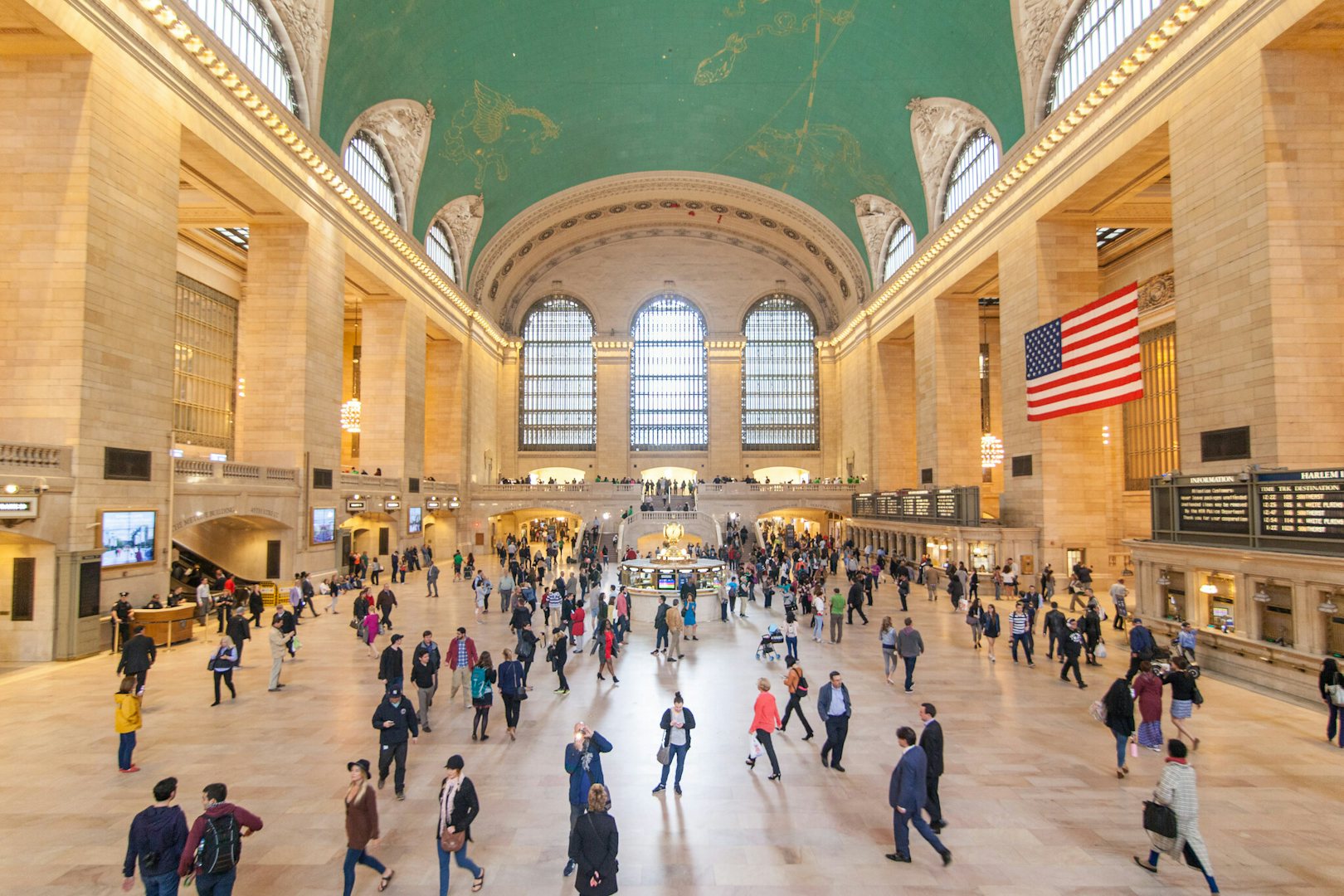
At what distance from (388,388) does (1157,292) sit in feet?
94.8

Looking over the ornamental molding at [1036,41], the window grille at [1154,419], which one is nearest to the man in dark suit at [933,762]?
the ornamental molding at [1036,41]

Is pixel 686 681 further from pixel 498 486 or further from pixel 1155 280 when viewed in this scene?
pixel 498 486


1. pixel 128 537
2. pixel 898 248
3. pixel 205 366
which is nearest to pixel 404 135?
pixel 205 366

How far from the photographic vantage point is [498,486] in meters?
36.9

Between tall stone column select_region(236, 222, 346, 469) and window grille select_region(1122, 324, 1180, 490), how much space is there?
2709 cm

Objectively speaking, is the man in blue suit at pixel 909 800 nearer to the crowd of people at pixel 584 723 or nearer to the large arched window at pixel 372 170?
the crowd of people at pixel 584 723

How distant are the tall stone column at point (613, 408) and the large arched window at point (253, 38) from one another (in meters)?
25.4

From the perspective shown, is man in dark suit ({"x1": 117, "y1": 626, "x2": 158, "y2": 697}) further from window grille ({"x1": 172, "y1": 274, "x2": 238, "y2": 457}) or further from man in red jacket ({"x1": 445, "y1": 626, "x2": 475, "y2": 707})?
window grille ({"x1": 172, "y1": 274, "x2": 238, "y2": 457})

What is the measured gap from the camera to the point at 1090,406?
17.1 m

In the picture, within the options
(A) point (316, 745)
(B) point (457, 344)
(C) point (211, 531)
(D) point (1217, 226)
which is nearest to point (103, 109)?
(C) point (211, 531)

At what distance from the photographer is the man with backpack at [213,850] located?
436 cm

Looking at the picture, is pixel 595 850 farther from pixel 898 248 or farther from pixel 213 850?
pixel 898 248

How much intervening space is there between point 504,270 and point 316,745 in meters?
36.1

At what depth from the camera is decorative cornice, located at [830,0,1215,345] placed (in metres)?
14.8
